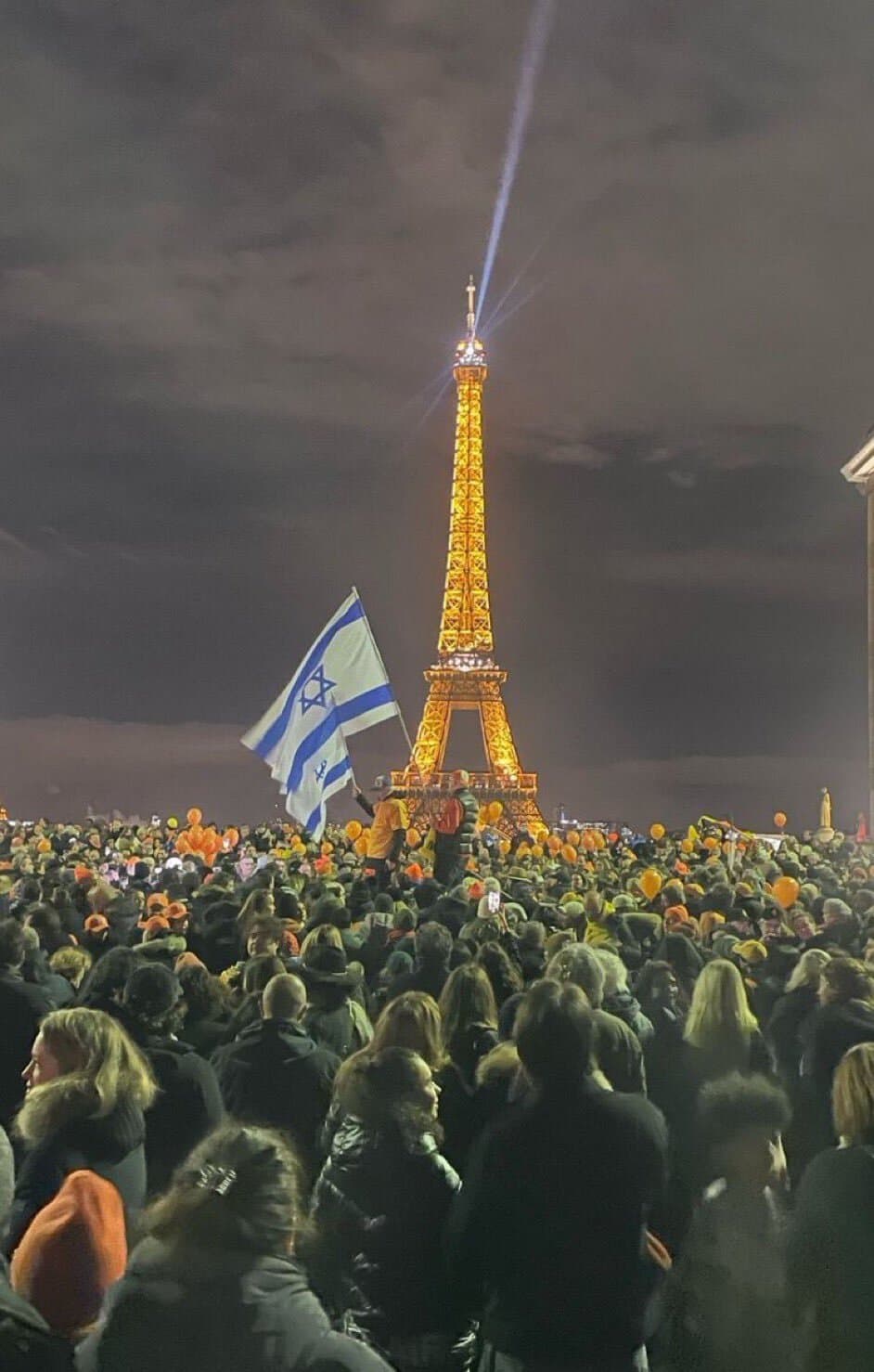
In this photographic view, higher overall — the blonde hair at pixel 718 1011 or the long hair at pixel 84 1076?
the blonde hair at pixel 718 1011

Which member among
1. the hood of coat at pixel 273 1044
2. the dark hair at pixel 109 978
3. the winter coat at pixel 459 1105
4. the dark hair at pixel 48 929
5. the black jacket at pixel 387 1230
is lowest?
the black jacket at pixel 387 1230

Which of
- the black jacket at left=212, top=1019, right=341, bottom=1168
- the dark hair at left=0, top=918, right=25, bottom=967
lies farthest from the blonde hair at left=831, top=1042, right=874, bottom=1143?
the dark hair at left=0, top=918, right=25, bottom=967

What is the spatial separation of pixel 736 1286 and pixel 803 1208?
1.36 feet

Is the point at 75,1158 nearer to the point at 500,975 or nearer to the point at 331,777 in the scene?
the point at 500,975

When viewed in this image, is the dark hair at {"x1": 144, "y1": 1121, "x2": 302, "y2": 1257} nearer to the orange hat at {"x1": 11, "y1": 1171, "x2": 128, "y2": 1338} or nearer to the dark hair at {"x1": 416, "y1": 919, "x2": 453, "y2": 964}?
the orange hat at {"x1": 11, "y1": 1171, "x2": 128, "y2": 1338}

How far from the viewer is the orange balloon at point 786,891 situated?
12.6 m

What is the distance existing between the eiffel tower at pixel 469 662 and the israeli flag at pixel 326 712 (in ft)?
133

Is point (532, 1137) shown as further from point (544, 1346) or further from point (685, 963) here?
point (685, 963)

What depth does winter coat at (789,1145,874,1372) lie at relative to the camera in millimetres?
3545

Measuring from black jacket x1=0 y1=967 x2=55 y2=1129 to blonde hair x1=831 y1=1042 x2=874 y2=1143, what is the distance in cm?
Result: 348

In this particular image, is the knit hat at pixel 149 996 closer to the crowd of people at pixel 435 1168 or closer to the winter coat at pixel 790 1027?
the crowd of people at pixel 435 1168

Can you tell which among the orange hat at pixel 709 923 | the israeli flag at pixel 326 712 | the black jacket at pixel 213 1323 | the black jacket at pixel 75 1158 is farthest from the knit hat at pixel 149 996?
the israeli flag at pixel 326 712

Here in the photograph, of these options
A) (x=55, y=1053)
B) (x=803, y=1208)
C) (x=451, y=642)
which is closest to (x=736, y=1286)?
(x=803, y=1208)

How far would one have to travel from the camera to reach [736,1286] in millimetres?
3879
